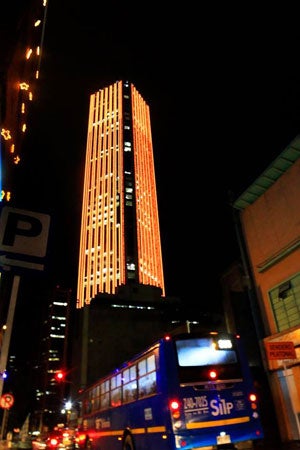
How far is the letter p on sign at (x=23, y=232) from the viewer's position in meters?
5.05

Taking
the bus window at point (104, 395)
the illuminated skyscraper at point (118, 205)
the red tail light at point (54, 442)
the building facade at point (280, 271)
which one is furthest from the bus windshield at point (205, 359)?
the illuminated skyscraper at point (118, 205)

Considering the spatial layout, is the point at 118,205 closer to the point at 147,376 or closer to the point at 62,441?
the point at 62,441

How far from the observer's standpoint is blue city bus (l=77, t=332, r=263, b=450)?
866 cm

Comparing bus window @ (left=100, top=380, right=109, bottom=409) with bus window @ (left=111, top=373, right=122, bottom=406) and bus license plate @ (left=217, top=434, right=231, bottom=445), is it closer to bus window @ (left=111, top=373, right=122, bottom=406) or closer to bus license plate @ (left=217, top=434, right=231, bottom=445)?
bus window @ (left=111, top=373, right=122, bottom=406)

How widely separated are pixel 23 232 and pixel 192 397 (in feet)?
21.5

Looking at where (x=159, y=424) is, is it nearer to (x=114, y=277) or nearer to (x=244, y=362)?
(x=244, y=362)

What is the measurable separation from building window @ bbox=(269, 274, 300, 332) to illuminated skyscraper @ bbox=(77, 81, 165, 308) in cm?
8112

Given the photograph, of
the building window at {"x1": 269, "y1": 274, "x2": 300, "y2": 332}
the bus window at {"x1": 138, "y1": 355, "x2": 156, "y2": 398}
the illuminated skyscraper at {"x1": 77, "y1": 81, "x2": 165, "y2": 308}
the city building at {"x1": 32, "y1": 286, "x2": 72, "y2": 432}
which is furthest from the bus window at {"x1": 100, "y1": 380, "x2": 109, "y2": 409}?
the city building at {"x1": 32, "y1": 286, "x2": 72, "y2": 432}

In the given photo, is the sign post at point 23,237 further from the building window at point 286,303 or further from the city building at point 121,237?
the city building at point 121,237

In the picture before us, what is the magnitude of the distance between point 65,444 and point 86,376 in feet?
135

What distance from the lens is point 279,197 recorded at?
17.0 metres

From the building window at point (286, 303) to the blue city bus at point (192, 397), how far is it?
628 centimetres

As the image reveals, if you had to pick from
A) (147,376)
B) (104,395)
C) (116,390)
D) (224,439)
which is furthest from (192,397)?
(104,395)

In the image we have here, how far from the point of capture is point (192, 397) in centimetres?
891
